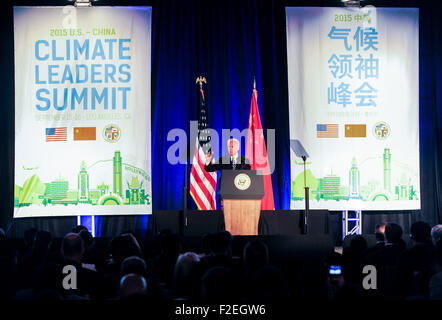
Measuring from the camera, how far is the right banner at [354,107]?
10.4 m

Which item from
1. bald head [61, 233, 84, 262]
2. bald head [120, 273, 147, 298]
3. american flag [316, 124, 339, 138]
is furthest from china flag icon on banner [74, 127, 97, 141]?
bald head [120, 273, 147, 298]

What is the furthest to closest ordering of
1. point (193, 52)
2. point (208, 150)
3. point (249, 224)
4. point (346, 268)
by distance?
point (193, 52)
point (208, 150)
point (249, 224)
point (346, 268)

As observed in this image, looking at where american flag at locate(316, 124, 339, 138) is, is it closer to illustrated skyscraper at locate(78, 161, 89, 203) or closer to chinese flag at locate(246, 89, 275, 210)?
chinese flag at locate(246, 89, 275, 210)

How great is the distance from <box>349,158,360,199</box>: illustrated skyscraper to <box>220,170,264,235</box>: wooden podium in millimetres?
2718

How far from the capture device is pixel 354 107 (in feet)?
34.6

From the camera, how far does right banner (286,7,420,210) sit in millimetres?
10406

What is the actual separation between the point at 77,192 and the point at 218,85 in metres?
3.29

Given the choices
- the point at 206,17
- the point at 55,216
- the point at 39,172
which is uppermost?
the point at 206,17

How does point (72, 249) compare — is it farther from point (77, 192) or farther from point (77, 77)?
point (77, 77)

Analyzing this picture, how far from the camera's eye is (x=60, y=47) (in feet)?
33.9

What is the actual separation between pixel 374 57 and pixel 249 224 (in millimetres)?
4478

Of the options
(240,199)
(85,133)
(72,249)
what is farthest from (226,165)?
(72,249)
